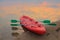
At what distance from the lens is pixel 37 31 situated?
2018 mm

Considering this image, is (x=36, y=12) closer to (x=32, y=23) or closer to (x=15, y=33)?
(x=32, y=23)

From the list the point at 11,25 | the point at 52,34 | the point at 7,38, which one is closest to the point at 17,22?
the point at 11,25

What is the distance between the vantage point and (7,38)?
2.07 m

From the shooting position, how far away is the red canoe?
2023 mm

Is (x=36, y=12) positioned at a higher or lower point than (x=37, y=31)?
higher

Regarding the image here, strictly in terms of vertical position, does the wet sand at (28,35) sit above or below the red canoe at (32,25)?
below

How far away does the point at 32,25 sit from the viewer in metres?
2.05

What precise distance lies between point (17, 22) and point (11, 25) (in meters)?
0.08

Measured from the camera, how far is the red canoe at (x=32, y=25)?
6.64 ft

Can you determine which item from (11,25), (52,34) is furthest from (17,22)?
(52,34)

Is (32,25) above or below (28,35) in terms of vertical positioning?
above

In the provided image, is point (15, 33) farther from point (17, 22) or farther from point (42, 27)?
point (42, 27)

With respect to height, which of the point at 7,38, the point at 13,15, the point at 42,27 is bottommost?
the point at 7,38

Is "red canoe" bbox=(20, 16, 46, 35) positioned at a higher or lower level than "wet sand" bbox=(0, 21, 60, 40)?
higher
